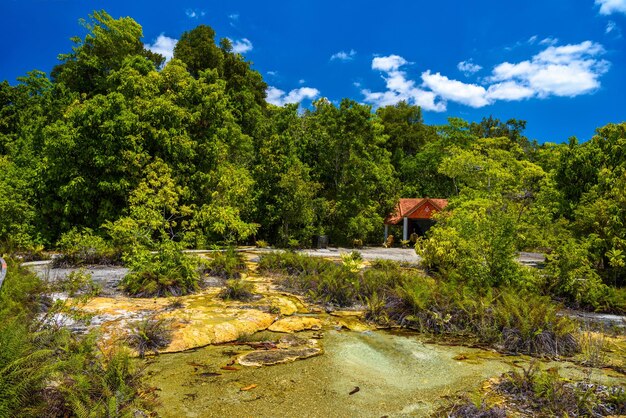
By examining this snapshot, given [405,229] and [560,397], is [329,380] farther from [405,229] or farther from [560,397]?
[405,229]

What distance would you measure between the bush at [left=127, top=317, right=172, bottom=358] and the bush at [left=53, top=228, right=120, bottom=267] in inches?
314

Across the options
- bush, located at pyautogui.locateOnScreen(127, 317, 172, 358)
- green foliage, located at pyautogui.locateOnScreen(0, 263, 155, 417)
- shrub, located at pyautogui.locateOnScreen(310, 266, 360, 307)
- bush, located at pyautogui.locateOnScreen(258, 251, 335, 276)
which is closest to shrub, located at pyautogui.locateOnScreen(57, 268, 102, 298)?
bush, located at pyautogui.locateOnScreen(127, 317, 172, 358)

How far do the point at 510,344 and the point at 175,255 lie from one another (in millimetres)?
9026

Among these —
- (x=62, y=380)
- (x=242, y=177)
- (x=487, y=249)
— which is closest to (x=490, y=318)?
(x=487, y=249)

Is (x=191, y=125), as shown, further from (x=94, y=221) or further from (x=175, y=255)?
(x=175, y=255)

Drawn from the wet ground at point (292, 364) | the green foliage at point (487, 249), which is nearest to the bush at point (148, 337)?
the wet ground at point (292, 364)

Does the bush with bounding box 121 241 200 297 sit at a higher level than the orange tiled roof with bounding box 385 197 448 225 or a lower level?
lower

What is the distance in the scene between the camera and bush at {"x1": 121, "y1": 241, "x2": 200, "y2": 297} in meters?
10.8

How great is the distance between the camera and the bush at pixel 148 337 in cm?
716

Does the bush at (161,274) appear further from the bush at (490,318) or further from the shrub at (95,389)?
the bush at (490,318)

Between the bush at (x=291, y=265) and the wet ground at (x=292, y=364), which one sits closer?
the wet ground at (x=292, y=364)

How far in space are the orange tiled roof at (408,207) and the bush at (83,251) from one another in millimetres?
21424

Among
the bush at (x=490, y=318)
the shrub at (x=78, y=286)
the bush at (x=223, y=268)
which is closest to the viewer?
the bush at (x=490, y=318)

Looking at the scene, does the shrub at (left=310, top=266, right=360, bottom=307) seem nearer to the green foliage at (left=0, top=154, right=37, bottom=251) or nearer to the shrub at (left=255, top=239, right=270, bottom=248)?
the green foliage at (left=0, top=154, right=37, bottom=251)
